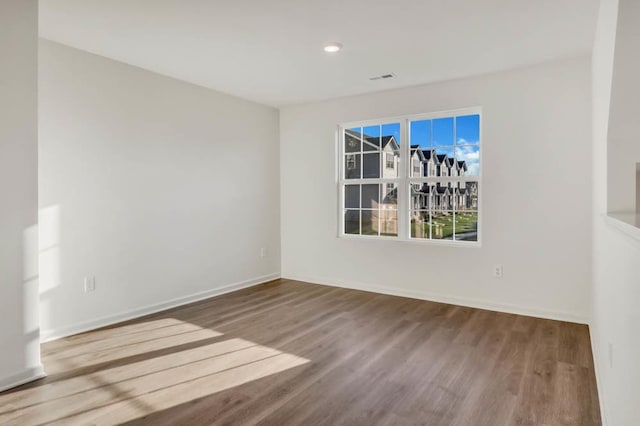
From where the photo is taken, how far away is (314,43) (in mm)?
3229

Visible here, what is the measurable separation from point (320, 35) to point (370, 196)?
237cm

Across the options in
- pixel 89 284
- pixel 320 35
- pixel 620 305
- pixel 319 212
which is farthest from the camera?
pixel 319 212

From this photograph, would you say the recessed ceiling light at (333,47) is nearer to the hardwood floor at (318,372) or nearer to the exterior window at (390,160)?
the exterior window at (390,160)

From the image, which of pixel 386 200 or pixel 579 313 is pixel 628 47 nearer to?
pixel 579 313

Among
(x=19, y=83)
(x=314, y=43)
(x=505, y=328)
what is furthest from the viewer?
(x=505, y=328)

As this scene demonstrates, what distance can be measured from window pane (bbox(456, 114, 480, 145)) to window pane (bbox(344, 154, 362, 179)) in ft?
4.29

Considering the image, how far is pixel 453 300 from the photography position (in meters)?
4.24

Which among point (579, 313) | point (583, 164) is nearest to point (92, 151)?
A: point (583, 164)

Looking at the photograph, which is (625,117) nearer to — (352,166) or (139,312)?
(352,166)

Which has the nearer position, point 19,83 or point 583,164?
point 19,83

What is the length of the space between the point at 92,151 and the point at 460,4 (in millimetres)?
3277

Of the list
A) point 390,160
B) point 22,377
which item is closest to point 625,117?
point 390,160

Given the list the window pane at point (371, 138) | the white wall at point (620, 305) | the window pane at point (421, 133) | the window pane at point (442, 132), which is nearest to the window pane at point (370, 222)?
the window pane at point (371, 138)

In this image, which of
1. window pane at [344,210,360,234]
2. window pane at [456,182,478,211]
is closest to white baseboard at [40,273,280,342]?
window pane at [344,210,360,234]
